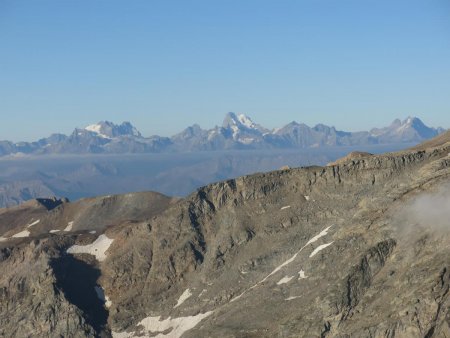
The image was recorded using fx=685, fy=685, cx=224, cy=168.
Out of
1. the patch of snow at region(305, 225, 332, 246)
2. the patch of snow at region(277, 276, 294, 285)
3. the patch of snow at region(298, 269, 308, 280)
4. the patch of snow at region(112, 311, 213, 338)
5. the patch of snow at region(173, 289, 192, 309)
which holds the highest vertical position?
the patch of snow at region(305, 225, 332, 246)

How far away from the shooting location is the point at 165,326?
564ft

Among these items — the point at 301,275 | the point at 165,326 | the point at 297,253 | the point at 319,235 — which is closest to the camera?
the point at 301,275

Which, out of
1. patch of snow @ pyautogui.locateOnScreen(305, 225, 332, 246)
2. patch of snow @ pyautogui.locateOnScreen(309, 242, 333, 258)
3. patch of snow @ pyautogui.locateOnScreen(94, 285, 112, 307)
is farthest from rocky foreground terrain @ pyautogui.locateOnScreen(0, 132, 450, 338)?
patch of snow @ pyautogui.locateOnScreen(305, 225, 332, 246)

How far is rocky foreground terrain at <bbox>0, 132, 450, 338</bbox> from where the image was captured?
133625 millimetres

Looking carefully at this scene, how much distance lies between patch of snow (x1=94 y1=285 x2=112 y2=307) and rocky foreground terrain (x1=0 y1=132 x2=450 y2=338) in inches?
11.4

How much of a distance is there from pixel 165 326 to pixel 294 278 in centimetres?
3576

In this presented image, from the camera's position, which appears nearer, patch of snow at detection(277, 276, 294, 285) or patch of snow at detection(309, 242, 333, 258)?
patch of snow at detection(277, 276, 294, 285)

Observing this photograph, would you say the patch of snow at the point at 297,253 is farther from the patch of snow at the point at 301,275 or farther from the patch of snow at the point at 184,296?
the patch of snow at the point at 184,296

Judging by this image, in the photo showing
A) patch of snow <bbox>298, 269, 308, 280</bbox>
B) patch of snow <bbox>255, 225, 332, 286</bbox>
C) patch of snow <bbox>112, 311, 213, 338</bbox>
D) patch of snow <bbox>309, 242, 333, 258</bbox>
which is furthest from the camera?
patch of snow <bbox>255, 225, 332, 286</bbox>

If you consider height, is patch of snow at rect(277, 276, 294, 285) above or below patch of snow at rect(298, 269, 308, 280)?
below

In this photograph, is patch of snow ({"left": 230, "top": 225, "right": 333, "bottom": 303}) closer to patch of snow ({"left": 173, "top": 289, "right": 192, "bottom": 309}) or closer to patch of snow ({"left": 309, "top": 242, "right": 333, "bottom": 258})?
patch of snow ({"left": 309, "top": 242, "right": 333, "bottom": 258})

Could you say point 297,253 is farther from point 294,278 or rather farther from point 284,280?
point 294,278

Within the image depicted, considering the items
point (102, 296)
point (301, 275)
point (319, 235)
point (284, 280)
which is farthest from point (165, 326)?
point (319, 235)

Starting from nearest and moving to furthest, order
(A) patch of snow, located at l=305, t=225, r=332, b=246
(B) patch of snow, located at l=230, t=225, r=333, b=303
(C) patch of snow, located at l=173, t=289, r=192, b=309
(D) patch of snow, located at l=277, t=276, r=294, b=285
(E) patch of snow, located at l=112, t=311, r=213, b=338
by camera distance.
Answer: (D) patch of snow, located at l=277, t=276, r=294, b=285 < (E) patch of snow, located at l=112, t=311, r=213, b=338 < (B) patch of snow, located at l=230, t=225, r=333, b=303 < (A) patch of snow, located at l=305, t=225, r=332, b=246 < (C) patch of snow, located at l=173, t=289, r=192, b=309
